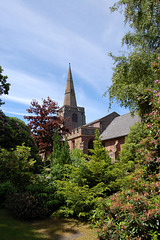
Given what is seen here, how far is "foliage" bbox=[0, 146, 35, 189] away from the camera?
23.7 ft

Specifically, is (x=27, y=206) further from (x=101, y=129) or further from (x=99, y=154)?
(x=101, y=129)

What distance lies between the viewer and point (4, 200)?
6633 millimetres

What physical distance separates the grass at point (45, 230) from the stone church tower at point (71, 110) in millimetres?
44436

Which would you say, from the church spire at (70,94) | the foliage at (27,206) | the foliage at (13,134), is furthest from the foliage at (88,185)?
the church spire at (70,94)

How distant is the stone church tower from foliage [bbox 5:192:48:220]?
43.8m

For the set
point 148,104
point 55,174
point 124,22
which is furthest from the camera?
point 124,22

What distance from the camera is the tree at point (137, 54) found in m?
11.3

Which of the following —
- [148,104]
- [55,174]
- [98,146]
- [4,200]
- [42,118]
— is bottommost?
[4,200]

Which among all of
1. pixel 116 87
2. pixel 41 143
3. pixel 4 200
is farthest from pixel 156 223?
pixel 41 143

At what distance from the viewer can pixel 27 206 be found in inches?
210

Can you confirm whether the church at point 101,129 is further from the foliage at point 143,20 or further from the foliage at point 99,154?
the foliage at point 143,20

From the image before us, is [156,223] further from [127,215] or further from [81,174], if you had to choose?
[81,174]

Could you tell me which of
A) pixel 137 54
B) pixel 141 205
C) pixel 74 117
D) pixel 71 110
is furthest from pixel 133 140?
pixel 71 110

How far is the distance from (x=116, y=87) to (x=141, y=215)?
35.6 feet
